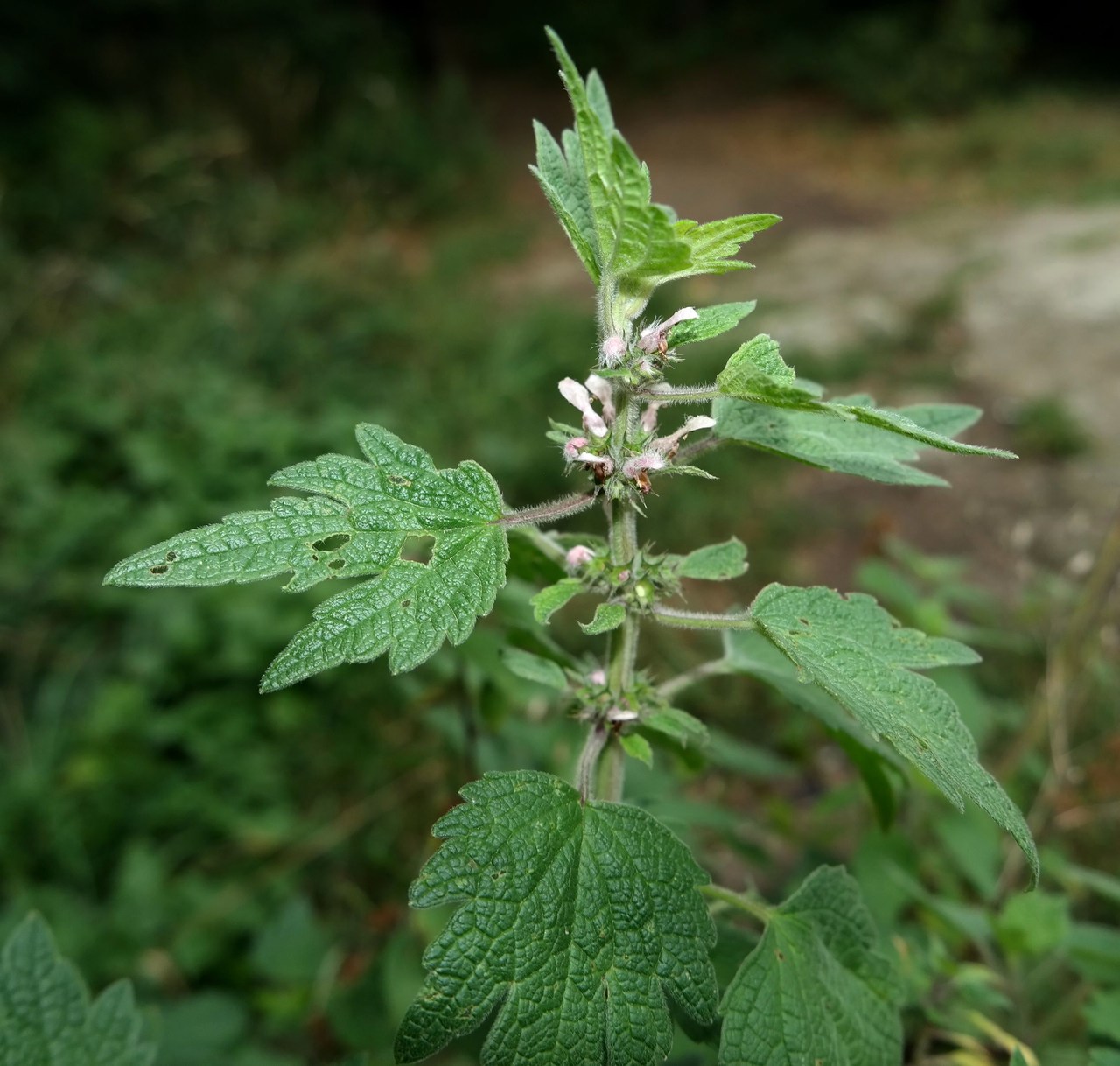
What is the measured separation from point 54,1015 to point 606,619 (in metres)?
1.01

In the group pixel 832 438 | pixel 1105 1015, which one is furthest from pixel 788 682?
pixel 1105 1015

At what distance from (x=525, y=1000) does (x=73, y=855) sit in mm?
2582

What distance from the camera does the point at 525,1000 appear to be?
3.03ft

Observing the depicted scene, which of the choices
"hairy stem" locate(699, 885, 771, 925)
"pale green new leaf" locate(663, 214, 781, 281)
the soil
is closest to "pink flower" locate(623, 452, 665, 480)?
"pale green new leaf" locate(663, 214, 781, 281)

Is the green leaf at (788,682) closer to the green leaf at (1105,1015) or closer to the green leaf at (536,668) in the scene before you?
the green leaf at (536,668)

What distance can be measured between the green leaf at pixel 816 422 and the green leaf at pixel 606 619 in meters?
0.28

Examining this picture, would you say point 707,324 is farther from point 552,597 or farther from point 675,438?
point 552,597

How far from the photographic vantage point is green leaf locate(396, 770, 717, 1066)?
36.1 inches

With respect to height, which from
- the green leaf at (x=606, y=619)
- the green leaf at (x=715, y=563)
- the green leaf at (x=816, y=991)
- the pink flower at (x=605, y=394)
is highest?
the pink flower at (x=605, y=394)

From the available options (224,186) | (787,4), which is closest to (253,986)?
(224,186)

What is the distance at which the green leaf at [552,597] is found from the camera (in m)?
1.03

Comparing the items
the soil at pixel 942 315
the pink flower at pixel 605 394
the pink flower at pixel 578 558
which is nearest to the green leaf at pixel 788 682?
the pink flower at pixel 578 558

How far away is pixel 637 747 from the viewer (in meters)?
1.13

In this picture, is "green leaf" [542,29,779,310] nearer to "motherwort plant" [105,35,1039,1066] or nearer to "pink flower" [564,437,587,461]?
"motherwort plant" [105,35,1039,1066]
